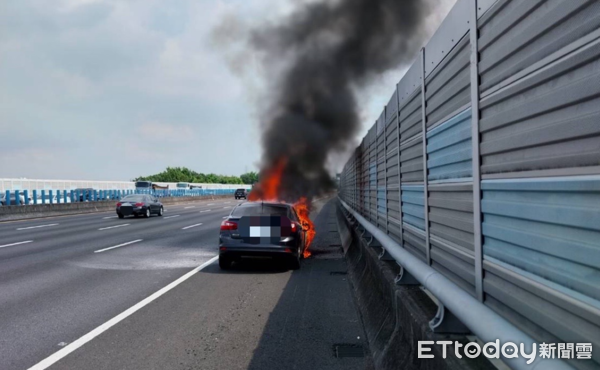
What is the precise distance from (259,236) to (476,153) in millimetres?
6660

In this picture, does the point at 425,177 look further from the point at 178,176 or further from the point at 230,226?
the point at 178,176

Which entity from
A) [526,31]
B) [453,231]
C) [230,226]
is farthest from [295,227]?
[526,31]

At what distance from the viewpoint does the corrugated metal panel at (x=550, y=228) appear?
1.77 metres

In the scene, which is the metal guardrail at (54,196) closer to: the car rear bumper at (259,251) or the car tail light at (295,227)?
the car rear bumper at (259,251)

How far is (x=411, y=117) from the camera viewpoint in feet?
15.9

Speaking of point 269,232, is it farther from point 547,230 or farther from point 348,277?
point 547,230

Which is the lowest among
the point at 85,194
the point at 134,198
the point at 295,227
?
the point at 295,227

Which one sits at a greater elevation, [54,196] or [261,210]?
[54,196]

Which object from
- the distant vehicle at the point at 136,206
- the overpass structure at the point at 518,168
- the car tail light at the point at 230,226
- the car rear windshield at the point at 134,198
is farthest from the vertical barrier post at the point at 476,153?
the car rear windshield at the point at 134,198

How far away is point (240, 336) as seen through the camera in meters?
5.12

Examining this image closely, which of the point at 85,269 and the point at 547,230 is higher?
the point at 547,230

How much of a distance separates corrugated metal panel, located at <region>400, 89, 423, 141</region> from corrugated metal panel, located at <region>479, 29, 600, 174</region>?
70.7 inches

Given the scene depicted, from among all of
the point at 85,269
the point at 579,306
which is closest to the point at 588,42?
the point at 579,306

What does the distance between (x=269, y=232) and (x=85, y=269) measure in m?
3.83
